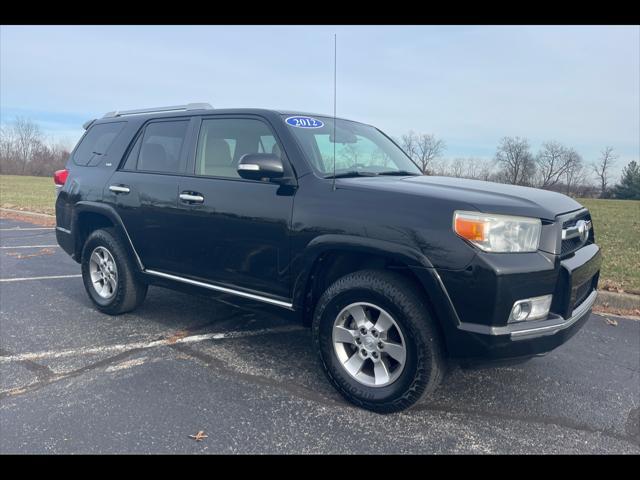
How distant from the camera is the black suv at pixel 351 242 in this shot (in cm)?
279

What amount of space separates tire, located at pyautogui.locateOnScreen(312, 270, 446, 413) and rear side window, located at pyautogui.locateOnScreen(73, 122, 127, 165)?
3130 mm

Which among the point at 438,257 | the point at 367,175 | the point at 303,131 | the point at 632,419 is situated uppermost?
the point at 303,131

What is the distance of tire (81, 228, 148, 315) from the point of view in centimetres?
476

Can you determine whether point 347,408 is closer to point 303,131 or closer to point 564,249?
point 564,249

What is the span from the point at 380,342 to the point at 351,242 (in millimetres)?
660

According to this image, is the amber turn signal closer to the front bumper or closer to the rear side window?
the front bumper

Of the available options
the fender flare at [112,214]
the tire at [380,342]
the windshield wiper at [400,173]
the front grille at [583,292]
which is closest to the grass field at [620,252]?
the front grille at [583,292]

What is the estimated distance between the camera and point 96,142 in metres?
5.25

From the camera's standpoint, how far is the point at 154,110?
4.93 meters

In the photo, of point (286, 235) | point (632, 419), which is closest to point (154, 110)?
point (286, 235)

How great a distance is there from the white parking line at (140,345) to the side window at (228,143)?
1474 millimetres

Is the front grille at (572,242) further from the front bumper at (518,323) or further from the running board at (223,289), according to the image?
the running board at (223,289)

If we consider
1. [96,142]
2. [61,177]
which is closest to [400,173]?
[96,142]

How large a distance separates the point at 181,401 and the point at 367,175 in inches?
81.7
